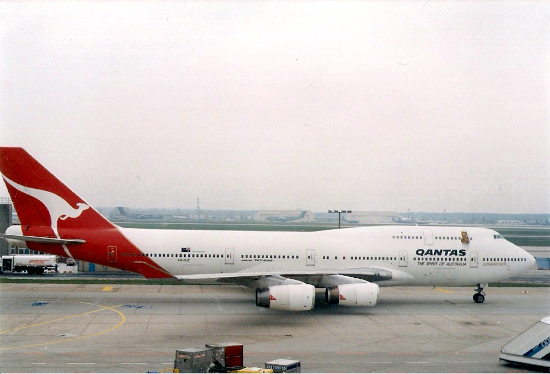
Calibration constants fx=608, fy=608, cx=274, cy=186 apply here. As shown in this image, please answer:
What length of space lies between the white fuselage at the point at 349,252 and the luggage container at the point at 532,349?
41.2ft

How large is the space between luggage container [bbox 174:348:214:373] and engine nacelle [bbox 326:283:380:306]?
13.0 metres

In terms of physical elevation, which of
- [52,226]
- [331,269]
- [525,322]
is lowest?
[525,322]

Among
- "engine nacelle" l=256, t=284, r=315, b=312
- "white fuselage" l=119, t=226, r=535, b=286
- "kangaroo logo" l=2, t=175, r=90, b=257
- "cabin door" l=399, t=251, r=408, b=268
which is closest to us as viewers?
"engine nacelle" l=256, t=284, r=315, b=312

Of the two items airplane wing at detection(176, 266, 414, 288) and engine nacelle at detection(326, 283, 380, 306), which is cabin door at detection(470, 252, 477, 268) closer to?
airplane wing at detection(176, 266, 414, 288)

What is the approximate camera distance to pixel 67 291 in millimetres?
35812

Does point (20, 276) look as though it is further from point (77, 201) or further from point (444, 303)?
point (444, 303)

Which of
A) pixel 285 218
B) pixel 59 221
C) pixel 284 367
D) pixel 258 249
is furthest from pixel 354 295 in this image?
pixel 285 218

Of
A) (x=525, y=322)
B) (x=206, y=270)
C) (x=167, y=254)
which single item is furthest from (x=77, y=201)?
(x=525, y=322)

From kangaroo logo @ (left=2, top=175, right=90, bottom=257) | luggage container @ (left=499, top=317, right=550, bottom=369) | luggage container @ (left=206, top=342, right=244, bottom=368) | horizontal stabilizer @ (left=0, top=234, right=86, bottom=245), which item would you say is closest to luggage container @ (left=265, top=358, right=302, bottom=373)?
luggage container @ (left=206, top=342, right=244, bottom=368)

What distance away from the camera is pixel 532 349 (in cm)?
1980

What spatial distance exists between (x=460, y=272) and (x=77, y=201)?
21313 mm

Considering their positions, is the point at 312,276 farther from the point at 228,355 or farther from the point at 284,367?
the point at 284,367

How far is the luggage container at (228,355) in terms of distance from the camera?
17.1m

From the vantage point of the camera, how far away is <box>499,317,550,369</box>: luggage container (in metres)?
19.4
